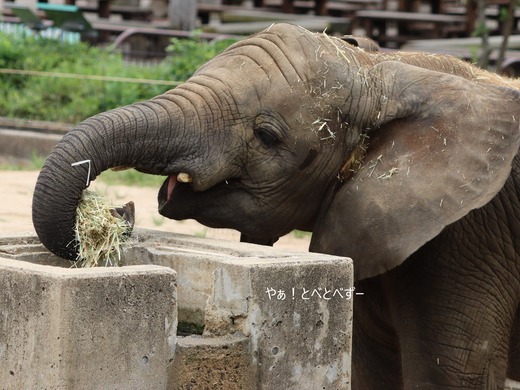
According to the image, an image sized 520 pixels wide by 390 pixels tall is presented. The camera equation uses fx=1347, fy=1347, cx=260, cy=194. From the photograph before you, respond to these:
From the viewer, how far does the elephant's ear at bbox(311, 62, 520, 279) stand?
6.01m

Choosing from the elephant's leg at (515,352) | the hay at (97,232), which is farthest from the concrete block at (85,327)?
the elephant's leg at (515,352)

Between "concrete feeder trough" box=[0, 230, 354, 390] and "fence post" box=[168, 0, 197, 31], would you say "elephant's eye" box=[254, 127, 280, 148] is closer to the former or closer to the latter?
"concrete feeder trough" box=[0, 230, 354, 390]

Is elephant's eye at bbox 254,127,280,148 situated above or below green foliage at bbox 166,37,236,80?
below

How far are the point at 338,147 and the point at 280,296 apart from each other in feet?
4.17

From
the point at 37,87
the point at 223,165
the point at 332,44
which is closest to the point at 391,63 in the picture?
the point at 332,44

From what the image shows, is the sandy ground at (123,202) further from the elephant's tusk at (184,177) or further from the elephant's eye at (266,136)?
the elephant's tusk at (184,177)

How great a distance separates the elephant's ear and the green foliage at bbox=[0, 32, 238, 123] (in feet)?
30.3

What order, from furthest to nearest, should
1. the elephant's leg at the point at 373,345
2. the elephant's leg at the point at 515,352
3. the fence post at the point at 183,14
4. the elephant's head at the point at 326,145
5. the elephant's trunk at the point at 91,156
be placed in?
the fence post at the point at 183,14, the elephant's leg at the point at 373,345, the elephant's leg at the point at 515,352, the elephant's head at the point at 326,145, the elephant's trunk at the point at 91,156

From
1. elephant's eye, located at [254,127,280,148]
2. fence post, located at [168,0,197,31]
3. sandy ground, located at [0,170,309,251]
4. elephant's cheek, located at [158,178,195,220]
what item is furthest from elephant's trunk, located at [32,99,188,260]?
fence post, located at [168,0,197,31]

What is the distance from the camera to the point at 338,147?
6277 mm

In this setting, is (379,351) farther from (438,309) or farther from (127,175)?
(127,175)

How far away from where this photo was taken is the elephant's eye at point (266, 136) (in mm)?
6145

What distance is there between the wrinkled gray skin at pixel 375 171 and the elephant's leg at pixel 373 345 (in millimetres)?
190

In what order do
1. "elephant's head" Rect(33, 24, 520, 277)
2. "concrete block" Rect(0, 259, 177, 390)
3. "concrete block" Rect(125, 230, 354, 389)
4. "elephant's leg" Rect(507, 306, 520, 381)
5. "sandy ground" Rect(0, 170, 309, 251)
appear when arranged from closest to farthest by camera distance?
"concrete block" Rect(0, 259, 177, 390) → "concrete block" Rect(125, 230, 354, 389) → "elephant's head" Rect(33, 24, 520, 277) → "elephant's leg" Rect(507, 306, 520, 381) → "sandy ground" Rect(0, 170, 309, 251)
